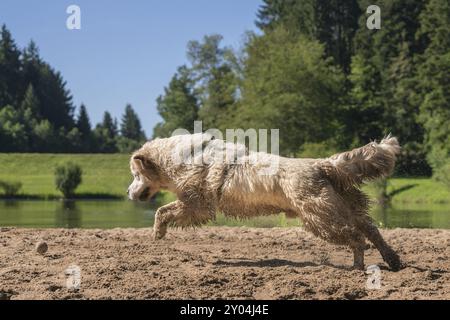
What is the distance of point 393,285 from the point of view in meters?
7.61

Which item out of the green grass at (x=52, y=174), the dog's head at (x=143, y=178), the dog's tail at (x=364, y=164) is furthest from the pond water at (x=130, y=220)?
the green grass at (x=52, y=174)

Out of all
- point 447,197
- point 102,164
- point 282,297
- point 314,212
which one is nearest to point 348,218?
point 314,212

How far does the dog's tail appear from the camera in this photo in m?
8.90

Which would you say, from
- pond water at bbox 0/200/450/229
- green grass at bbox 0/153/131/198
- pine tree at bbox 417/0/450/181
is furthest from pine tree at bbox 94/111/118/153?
pond water at bbox 0/200/450/229

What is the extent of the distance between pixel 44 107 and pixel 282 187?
123701 mm

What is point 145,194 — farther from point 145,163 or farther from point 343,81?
point 343,81

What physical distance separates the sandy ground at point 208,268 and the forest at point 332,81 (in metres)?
35.5

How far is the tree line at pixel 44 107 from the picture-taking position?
357ft

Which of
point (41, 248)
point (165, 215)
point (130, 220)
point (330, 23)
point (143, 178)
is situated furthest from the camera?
point (330, 23)

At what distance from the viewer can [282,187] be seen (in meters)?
8.95

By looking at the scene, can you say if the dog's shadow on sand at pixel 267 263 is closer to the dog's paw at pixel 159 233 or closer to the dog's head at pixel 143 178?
the dog's paw at pixel 159 233

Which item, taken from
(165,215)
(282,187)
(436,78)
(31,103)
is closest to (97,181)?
(436,78)

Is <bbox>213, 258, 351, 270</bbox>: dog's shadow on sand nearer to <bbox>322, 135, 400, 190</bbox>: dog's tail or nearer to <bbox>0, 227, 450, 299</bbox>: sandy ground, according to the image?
<bbox>0, 227, 450, 299</bbox>: sandy ground

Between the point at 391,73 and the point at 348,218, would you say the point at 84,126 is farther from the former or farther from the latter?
the point at 348,218
